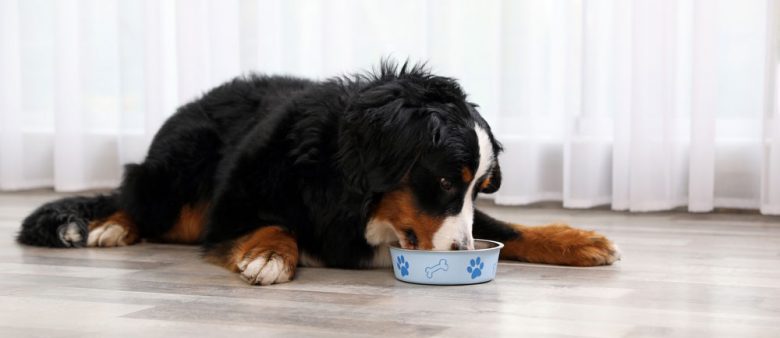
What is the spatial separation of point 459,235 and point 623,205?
186cm

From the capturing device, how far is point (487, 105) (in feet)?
14.1

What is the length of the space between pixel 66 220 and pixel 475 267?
1.39 m

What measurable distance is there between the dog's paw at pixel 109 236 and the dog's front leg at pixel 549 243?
111cm

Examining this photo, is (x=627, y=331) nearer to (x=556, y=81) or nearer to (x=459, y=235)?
(x=459, y=235)

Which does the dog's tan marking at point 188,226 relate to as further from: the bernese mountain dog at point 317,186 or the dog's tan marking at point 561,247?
the dog's tan marking at point 561,247

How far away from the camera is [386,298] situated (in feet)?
7.28

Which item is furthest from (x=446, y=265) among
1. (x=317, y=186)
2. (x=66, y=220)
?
(x=66, y=220)

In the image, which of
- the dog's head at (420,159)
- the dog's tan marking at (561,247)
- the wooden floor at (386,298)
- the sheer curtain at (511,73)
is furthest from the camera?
the sheer curtain at (511,73)

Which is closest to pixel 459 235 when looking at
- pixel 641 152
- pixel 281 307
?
pixel 281 307

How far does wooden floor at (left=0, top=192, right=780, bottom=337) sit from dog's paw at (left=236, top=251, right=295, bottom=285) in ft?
0.09

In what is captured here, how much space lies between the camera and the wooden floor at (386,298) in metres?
1.90

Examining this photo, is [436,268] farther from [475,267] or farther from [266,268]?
[266,268]

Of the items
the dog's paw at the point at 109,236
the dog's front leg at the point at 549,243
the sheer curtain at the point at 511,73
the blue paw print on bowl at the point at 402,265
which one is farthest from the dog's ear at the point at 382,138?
the sheer curtain at the point at 511,73

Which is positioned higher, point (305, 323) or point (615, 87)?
point (615, 87)
